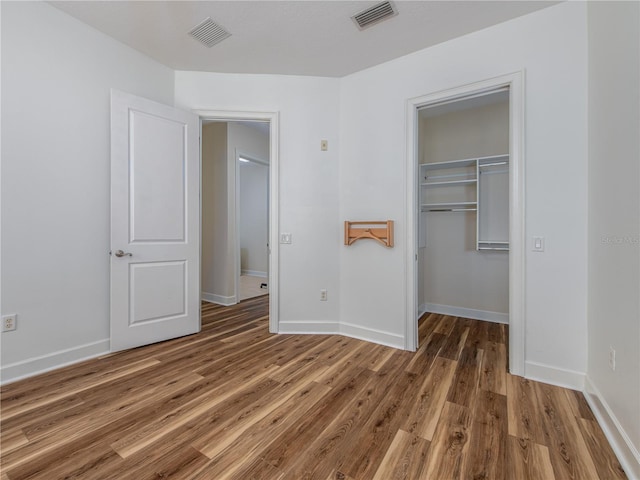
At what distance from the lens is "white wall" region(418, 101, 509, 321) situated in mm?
3529

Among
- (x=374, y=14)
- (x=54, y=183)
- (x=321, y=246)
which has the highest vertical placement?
(x=374, y=14)

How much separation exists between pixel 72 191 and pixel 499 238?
14.3ft

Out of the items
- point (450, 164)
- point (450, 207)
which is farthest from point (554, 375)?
point (450, 164)

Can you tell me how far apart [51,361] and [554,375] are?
12.1 ft

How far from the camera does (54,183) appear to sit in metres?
2.21

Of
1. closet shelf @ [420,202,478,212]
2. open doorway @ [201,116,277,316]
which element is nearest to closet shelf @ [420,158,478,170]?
closet shelf @ [420,202,478,212]

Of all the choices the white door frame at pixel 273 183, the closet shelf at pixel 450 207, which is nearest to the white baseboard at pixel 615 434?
the closet shelf at pixel 450 207

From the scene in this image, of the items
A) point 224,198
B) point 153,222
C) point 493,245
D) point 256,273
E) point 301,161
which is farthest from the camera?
point 256,273

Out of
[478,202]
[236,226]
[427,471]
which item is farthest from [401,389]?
[236,226]

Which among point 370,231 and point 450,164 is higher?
point 450,164

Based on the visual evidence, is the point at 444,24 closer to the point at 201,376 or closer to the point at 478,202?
the point at 478,202

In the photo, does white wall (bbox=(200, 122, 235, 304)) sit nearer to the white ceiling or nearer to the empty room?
the empty room

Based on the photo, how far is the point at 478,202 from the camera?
3.46 metres

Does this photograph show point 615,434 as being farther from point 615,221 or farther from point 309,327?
point 309,327
